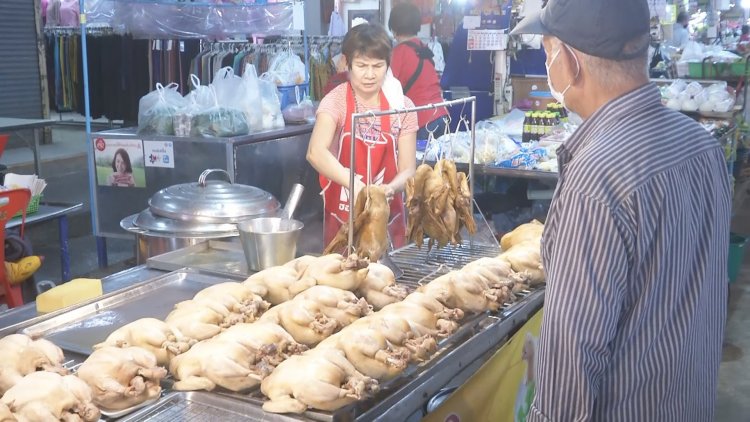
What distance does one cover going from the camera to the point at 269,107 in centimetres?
622

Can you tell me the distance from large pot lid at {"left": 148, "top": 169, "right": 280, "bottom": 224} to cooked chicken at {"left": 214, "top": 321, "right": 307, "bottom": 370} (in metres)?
1.25

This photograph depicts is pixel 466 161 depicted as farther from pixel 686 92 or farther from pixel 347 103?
pixel 686 92

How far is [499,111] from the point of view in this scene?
7.72 metres

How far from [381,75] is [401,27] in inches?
99.6

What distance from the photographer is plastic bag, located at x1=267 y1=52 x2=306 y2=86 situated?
7.21 m

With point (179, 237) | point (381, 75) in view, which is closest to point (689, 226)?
point (179, 237)

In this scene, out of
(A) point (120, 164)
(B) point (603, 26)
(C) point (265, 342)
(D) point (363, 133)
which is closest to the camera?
(B) point (603, 26)

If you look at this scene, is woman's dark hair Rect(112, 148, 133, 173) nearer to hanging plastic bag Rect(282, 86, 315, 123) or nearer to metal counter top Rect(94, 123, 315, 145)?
metal counter top Rect(94, 123, 315, 145)

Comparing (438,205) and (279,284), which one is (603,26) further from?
(438,205)

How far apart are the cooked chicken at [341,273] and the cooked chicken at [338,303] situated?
0.08m

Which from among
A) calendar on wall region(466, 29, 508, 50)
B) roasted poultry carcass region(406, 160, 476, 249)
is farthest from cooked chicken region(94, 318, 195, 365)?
calendar on wall region(466, 29, 508, 50)

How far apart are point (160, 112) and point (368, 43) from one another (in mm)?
2672

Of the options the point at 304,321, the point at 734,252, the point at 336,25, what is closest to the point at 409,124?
the point at 304,321

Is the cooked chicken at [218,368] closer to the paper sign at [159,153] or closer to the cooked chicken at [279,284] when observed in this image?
the cooked chicken at [279,284]
